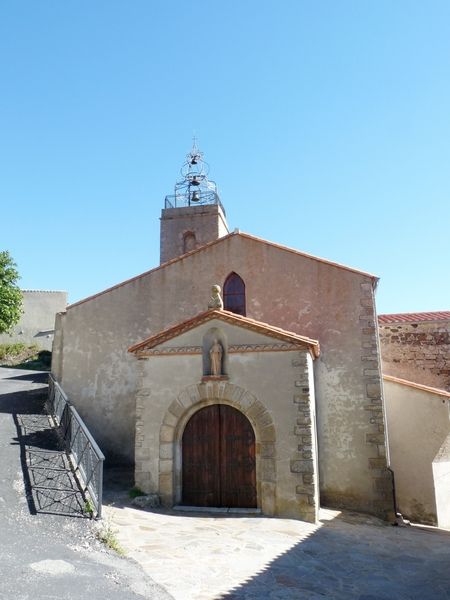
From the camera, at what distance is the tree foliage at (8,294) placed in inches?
931

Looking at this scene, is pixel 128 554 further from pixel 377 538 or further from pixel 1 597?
pixel 377 538

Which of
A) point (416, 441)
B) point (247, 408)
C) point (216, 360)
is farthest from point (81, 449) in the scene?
point (416, 441)

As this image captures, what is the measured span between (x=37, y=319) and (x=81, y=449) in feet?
72.0

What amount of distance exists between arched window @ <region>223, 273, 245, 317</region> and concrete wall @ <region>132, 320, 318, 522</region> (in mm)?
2689

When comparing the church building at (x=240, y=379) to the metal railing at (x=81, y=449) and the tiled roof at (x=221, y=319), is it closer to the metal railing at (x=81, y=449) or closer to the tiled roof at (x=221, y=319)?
the tiled roof at (x=221, y=319)

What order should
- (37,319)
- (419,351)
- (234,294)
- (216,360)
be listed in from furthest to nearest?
(37,319), (419,351), (234,294), (216,360)

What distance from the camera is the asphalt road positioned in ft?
16.7

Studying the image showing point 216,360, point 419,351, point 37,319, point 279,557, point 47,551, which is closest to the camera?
point 47,551

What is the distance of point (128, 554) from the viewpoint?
6590 mm

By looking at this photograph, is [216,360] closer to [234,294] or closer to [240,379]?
[240,379]

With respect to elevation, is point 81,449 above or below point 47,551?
above

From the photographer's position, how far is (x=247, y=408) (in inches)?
386

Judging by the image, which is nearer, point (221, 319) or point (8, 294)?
point (221, 319)

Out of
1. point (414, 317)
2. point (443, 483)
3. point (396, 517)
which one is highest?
point (414, 317)
